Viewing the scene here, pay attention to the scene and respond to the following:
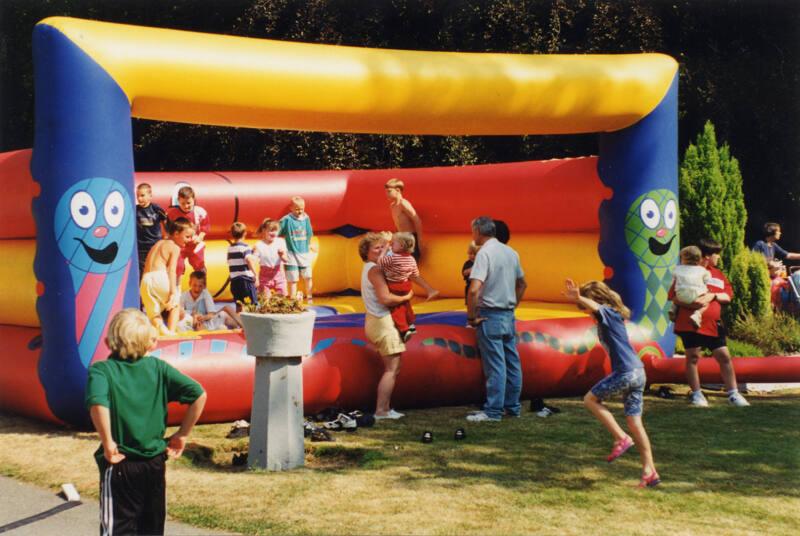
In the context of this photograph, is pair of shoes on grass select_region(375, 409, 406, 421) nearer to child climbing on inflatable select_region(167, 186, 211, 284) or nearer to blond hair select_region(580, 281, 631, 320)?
blond hair select_region(580, 281, 631, 320)

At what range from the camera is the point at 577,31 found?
18.0 m

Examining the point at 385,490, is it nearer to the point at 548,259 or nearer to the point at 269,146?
the point at 548,259

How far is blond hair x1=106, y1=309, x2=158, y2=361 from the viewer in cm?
392

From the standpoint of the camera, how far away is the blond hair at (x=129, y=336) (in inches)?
154

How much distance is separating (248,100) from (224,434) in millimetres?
2374

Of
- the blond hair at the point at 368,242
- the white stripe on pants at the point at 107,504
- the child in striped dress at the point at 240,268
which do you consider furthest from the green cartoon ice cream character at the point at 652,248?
the white stripe on pants at the point at 107,504

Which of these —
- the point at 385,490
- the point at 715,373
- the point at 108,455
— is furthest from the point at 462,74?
the point at 108,455

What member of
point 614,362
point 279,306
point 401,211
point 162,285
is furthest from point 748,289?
point 279,306

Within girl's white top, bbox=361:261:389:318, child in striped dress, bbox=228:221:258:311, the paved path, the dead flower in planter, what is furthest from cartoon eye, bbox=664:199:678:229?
the paved path

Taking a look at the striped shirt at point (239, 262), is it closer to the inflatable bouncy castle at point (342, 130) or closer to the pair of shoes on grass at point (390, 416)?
the inflatable bouncy castle at point (342, 130)

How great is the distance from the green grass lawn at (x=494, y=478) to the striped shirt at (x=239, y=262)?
2.72 meters

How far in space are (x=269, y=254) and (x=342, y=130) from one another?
235 cm

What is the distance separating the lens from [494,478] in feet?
19.2

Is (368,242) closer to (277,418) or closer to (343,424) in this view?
(343,424)
